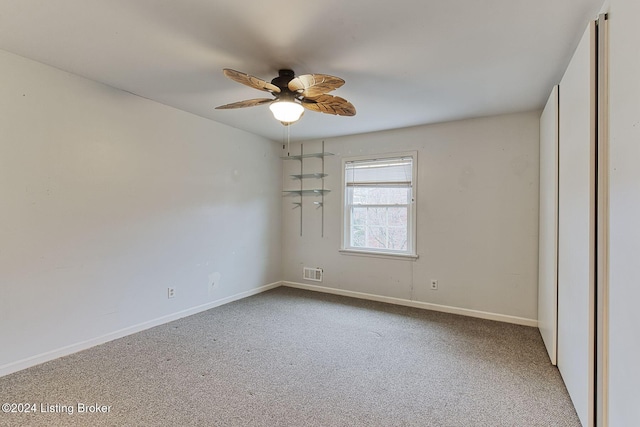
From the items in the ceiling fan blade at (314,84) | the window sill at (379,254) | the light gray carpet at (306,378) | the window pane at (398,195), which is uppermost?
the ceiling fan blade at (314,84)

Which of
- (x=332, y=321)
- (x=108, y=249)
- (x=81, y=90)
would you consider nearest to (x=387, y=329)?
(x=332, y=321)

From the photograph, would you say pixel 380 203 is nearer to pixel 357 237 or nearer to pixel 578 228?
pixel 357 237

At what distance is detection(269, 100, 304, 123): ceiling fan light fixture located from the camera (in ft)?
7.70

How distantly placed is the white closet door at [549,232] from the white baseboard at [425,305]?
0.87 ft

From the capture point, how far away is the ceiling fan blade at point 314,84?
198 centimetres

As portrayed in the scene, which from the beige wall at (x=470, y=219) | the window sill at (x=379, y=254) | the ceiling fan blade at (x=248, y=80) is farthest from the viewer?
the window sill at (x=379, y=254)

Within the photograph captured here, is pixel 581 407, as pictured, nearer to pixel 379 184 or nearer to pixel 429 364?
pixel 429 364

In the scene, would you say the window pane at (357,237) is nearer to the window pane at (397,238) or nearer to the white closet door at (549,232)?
the window pane at (397,238)

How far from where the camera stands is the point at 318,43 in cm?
212

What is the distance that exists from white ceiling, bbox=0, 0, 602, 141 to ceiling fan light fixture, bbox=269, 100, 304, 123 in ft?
1.10

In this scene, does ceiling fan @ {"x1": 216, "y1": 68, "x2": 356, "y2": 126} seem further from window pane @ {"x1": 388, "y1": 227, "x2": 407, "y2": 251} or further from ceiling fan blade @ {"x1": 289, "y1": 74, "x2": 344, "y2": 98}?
window pane @ {"x1": 388, "y1": 227, "x2": 407, "y2": 251}

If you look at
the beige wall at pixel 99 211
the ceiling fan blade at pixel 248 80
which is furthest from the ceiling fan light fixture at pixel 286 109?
the beige wall at pixel 99 211

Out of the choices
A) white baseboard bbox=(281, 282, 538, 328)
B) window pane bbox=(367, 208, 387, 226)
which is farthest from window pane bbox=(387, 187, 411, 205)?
white baseboard bbox=(281, 282, 538, 328)

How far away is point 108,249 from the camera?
9.52ft
